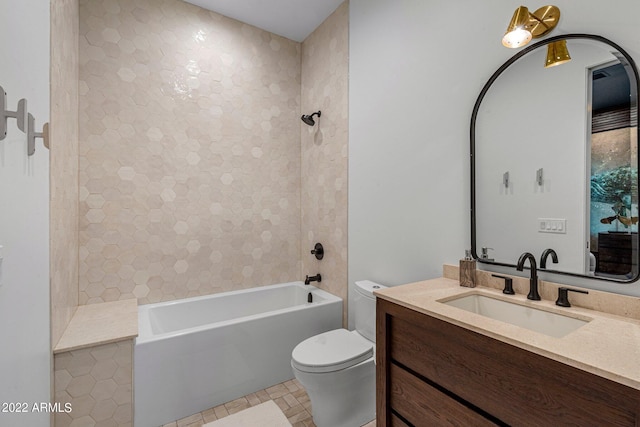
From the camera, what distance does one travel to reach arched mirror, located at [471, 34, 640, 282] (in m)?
1.14

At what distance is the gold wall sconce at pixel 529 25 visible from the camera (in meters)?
1.27

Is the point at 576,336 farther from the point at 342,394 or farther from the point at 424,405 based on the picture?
the point at 342,394

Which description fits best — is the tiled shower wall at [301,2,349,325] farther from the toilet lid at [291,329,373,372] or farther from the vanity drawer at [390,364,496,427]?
the vanity drawer at [390,364,496,427]

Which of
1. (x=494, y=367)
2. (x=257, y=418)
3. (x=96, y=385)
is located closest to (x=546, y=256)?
(x=494, y=367)

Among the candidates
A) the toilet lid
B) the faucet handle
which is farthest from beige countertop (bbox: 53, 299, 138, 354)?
the faucet handle

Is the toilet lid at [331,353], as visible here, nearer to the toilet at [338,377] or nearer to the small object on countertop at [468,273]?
the toilet at [338,377]

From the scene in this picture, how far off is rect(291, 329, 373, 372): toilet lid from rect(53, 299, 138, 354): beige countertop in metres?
0.96

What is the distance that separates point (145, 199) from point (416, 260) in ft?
A: 6.80

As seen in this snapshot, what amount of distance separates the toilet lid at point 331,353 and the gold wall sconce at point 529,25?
5.66ft

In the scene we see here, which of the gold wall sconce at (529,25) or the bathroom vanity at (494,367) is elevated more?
the gold wall sconce at (529,25)

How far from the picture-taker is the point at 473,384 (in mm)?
1001

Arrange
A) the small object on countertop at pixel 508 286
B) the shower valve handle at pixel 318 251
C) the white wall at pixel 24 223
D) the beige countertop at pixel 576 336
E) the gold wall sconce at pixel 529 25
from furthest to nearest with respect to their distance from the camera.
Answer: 1. the shower valve handle at pixel 318 251
2. the small object on countertop at pixel 508 286
3. the gold wall sconce at pixel 529 25
4. the white wall at pixel 24 223
5. the beige countertop at pixel 576 336

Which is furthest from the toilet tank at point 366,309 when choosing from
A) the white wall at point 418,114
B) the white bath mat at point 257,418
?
the white bath mat at point 257,418

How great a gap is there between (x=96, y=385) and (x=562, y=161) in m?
2.56
